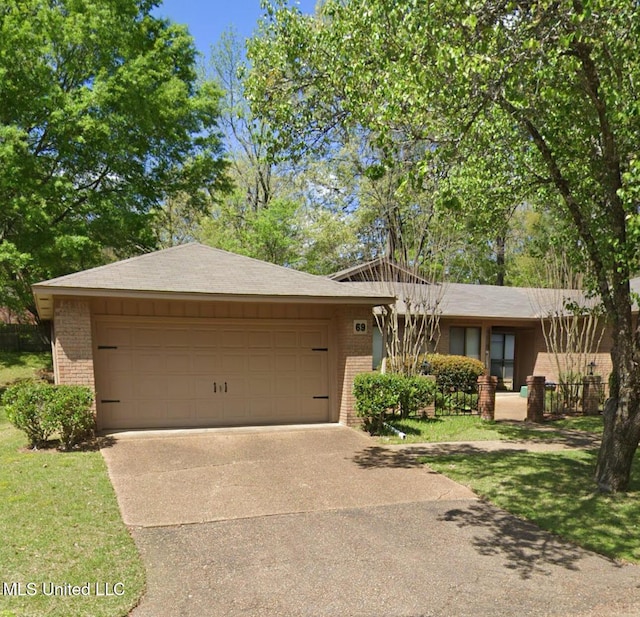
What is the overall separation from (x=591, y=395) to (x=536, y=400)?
229cm

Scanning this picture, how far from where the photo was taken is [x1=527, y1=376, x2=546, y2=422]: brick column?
11.5 metres

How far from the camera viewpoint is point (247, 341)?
399 inches

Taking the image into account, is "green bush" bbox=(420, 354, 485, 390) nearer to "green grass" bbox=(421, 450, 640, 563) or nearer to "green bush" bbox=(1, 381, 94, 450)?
"green grass" bbox=(421, 450, 640, 563)

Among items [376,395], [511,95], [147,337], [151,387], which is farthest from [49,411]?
[511,95]

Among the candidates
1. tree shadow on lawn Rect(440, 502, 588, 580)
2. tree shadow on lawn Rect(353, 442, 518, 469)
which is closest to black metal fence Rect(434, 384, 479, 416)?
tree shadow on lawn Rect(353, 442, 518, 469)

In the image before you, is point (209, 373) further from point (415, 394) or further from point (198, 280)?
point (415, 394)

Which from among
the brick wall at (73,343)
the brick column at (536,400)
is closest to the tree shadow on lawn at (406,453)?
the brick column at (536,400)

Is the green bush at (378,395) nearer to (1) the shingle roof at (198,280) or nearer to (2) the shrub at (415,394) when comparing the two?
(2) the shrub at (415,394)

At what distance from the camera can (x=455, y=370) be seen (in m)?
14.2

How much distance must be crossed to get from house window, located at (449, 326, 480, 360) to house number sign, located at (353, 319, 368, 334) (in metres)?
7.54

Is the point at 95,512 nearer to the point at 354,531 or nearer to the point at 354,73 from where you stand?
the point at 354,531

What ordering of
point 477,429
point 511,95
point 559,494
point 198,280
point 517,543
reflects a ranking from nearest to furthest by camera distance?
point 517,543 < point 511,95 < point 559,494 < point 198,280 < point 477,429

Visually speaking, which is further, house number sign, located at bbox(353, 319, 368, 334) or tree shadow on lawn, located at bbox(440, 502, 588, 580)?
house number sign, located at bbox(353, 319, 368, 334)

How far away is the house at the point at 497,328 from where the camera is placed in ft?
50.5
